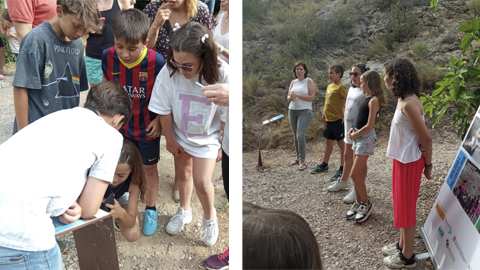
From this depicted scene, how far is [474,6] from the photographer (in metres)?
2.27

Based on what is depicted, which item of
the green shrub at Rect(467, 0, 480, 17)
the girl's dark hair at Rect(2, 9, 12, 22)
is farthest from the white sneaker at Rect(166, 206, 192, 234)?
the green shrub at Rect(467, 0, 480, 17)

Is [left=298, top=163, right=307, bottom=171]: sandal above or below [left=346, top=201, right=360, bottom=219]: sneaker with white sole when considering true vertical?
above

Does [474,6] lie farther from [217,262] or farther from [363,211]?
[217,262]

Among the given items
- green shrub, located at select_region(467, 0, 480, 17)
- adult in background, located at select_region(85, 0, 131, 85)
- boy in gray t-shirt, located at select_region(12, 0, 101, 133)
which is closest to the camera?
boy in gray t-shirt, located at select_region(12, 0, 101, 133)

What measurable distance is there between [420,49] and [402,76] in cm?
25

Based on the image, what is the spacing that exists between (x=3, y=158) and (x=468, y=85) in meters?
2.48

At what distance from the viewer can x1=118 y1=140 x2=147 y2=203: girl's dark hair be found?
187cm

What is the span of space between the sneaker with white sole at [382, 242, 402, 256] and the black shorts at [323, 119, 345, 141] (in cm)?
71

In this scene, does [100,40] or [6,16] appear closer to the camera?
[6,16]

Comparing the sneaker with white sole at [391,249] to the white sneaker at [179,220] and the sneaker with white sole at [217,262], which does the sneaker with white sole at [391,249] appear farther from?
the white sneaker at [179,220]

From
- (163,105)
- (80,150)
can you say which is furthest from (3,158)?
(163,105)

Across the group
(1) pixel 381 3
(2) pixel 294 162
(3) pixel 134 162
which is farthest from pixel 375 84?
(3) pixel 134 162

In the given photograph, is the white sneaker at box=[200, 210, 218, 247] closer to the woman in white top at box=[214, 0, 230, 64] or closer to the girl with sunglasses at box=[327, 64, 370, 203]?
the girl with sunglasses at box=[327, 64, 370, 203]

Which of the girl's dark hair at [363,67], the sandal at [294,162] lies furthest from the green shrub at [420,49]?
the sandal at [294,162]
